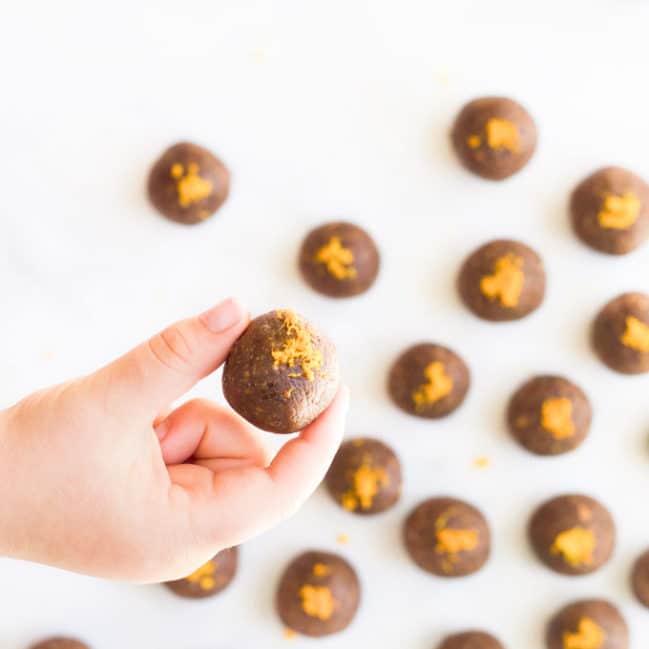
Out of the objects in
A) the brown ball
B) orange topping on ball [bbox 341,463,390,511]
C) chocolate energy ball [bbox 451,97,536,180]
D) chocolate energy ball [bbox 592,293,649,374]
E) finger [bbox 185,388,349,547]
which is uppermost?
chocolate energy ball [bbox 451,97,536,180]

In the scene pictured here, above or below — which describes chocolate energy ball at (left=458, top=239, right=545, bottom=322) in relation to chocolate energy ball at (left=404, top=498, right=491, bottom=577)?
above

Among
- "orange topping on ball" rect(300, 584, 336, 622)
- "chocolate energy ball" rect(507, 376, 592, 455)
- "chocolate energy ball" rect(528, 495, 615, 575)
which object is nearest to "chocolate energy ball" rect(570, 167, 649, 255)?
"chocolate energy ball" rect(507, 376, 592, 455)

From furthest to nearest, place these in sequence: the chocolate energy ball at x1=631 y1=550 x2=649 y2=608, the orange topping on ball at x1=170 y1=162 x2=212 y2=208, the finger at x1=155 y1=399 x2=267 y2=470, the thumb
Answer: the chocolate energy ball at x1=631 y1=550 x2=649 y2=608, the orange topping on ball at x1=170 y1=162 x2=212 y2=208, the finger at x1=155 y1=399 x2=267 y2=470, the thumb

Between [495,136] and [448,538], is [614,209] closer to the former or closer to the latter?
[495,136]

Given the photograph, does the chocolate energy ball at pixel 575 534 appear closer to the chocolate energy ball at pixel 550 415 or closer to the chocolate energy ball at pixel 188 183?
the chocolate energy ball at pixel 550 415

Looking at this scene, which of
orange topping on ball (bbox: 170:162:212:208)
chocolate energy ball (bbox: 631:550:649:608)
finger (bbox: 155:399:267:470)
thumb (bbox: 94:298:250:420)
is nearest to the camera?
thumb (bbox: 94:298:250:420)

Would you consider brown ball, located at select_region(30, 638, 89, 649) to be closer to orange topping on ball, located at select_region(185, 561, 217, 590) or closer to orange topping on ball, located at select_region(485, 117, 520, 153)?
orange topping on ball, located at select_region(185, 561, 217, 590)
